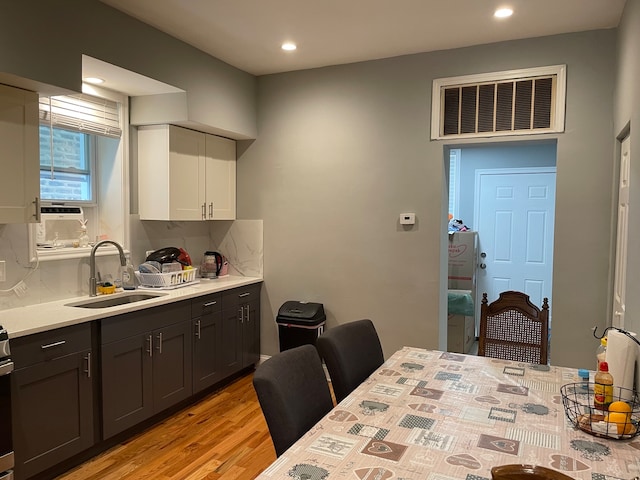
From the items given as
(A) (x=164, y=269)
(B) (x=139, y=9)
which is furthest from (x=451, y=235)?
(B) (x=139, y=9)

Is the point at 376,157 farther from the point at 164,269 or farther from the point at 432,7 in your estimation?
the point at 164,269

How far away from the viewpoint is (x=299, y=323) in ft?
13.0

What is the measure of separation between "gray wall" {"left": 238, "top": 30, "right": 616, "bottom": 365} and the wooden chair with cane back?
2.15ft

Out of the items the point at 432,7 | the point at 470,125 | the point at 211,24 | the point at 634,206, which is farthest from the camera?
the point at 470,125

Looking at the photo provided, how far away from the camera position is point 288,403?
166cm

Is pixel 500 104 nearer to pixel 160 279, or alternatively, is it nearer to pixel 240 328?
pixel 240 328

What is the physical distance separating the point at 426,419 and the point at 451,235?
4.11 metres

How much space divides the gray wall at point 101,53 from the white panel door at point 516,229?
314 centimetres

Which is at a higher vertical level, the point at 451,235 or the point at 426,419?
the point at 451,235

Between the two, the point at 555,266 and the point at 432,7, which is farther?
the point at 555,266

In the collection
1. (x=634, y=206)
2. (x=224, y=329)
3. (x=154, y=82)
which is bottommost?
(x=224, y=329)

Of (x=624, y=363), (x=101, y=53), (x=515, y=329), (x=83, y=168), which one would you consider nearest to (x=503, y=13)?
(x=515, y=329)

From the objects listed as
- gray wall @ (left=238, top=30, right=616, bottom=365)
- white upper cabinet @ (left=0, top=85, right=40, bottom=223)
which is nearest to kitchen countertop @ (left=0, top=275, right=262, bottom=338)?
white upper cabinet @ (left=0, top=85, right=40, bottom=223)

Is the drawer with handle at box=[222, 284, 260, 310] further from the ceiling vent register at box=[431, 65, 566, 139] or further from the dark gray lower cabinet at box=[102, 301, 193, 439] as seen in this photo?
the ceiling vent register at box=[431, 65, 566, 139]
